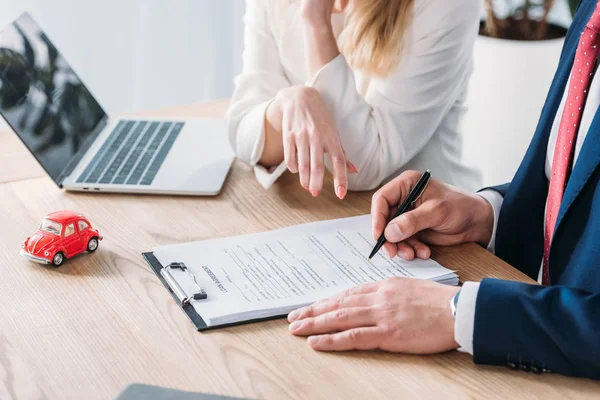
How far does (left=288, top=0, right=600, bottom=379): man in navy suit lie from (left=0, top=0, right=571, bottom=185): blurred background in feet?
3.71

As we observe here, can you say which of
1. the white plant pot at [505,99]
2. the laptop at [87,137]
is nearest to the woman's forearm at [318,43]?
the laptop at [87,137]

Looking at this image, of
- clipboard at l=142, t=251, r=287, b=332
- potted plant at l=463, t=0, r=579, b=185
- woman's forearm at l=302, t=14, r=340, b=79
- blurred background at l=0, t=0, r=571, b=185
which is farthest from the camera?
blurred background at l=0, t=0, r=571, b=185

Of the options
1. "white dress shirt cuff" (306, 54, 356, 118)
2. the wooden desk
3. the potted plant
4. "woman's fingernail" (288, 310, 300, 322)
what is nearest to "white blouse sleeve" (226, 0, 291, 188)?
"white dress shirt cuff" (306, 54, 356, 118)

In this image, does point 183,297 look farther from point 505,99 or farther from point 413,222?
point 505,99

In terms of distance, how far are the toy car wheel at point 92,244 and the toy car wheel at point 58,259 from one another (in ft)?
0.14

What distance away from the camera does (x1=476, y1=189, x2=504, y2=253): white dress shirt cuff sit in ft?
3.88

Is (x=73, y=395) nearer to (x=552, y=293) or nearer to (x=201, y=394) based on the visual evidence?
(x=201, y=394)

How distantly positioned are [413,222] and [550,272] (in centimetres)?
23

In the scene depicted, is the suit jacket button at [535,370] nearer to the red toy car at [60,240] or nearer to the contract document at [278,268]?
the contract document at [278,268]

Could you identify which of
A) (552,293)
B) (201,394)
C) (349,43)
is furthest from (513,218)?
(201,394)

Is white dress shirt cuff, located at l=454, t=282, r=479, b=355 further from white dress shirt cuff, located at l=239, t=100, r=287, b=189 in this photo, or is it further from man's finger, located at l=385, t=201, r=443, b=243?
white dress shirt cuff, located at l=239, t=100, r=287, b=189

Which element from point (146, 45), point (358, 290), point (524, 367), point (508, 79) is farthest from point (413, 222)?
point (146, 45)

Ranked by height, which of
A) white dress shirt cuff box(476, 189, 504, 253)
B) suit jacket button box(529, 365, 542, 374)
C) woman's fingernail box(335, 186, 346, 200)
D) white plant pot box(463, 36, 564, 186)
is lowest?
white plant pot box(463, 36, 564, 186)

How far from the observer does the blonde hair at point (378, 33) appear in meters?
1.38
